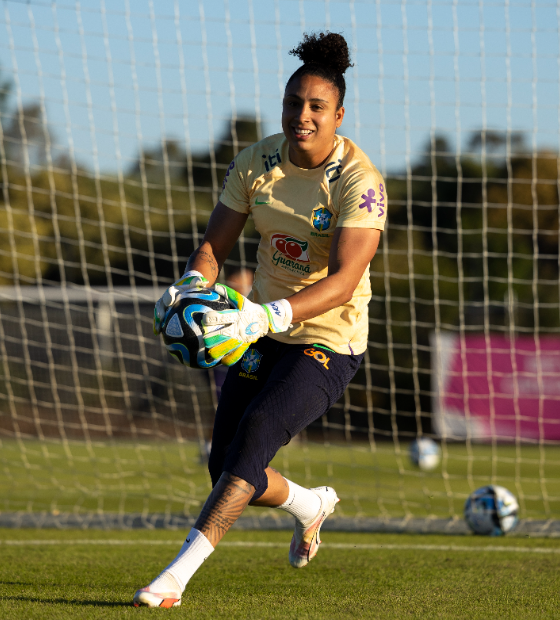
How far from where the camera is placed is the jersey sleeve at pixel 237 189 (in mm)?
3846

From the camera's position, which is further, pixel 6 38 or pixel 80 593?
pixel 6 38

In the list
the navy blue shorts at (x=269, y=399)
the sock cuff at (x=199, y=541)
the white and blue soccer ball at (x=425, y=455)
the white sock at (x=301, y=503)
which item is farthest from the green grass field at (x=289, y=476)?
A: the sock cuff at (x=199, y=541)

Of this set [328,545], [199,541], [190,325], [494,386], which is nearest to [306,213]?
[190,325]

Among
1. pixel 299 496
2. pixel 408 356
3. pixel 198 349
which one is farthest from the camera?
pixel 408 356

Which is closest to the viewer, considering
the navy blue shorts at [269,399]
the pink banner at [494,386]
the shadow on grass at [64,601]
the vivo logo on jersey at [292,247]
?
the navy blue shorts at [269,399]

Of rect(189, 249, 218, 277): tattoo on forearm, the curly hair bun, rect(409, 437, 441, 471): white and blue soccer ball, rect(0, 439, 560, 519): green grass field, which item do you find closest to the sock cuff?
rect(189, 249, 218, 277): tattoo on forearm

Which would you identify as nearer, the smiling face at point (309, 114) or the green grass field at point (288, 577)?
the green grass field at point (288, 577)

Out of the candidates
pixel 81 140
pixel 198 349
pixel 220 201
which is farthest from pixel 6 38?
pixel 198 349

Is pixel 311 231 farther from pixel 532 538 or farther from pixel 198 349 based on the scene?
pixel 532 538

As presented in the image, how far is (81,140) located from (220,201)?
4590 millimetres

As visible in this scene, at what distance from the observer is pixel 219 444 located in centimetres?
375

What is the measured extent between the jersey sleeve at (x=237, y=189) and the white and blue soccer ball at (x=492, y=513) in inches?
136

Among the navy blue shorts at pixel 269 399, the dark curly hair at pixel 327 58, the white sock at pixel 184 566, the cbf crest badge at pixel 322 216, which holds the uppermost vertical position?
the dark curly hair at pixel 327 58

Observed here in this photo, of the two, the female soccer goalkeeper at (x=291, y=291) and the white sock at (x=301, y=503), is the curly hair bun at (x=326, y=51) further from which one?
the white sock at (x=301, y=503)
